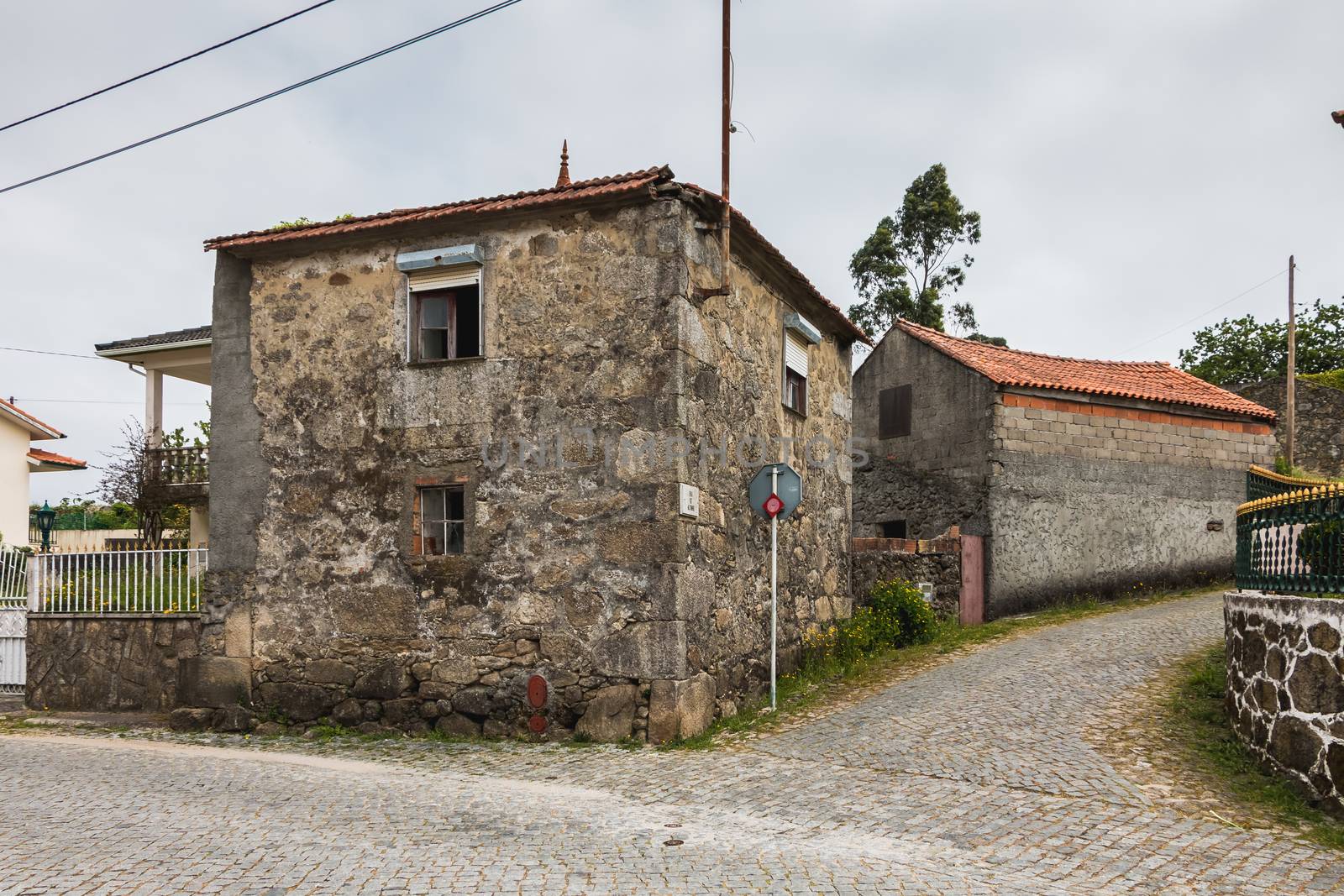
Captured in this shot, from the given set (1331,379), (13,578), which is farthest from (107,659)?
(1331,379)

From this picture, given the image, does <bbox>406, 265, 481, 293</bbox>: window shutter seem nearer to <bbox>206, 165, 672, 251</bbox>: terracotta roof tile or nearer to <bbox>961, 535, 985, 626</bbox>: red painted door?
<bbox>206, 165, 672, 251</bbox>: terracotta roof tile

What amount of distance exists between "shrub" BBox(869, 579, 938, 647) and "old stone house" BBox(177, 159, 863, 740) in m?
3.43

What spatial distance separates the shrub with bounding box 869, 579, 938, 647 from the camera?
14.1 m

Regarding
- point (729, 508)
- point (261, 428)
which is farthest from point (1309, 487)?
point (261, 428)

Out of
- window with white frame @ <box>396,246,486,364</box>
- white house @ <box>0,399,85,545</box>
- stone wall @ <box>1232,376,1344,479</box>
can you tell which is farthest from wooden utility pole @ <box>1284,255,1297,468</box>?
white house @ <box>0,399,85,545</box>

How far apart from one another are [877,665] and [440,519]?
5.60 metres

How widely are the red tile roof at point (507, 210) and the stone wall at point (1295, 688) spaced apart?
18.3ft

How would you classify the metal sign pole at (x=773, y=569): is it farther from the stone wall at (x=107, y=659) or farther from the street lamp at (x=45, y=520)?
the street lamp at (x=45, y=520)

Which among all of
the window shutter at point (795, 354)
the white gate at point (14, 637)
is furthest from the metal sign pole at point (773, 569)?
the white gate at point (14, 637)

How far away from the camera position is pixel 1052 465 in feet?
57.0

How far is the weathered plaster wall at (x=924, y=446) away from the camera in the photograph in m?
17.3

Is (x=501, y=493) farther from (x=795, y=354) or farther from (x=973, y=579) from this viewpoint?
(x=973, y=579)

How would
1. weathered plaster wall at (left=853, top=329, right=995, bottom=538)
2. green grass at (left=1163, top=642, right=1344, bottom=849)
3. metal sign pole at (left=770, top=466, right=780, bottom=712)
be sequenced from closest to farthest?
green grass at (left=1163, top=642, right=1344, bottom=849)
metal sign pole at (left=770, top=466, right=780, bottom=712)
weathered plaster wall at (left=853, top=329, right=995, bottom=538)

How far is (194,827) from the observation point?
647 centimetres
